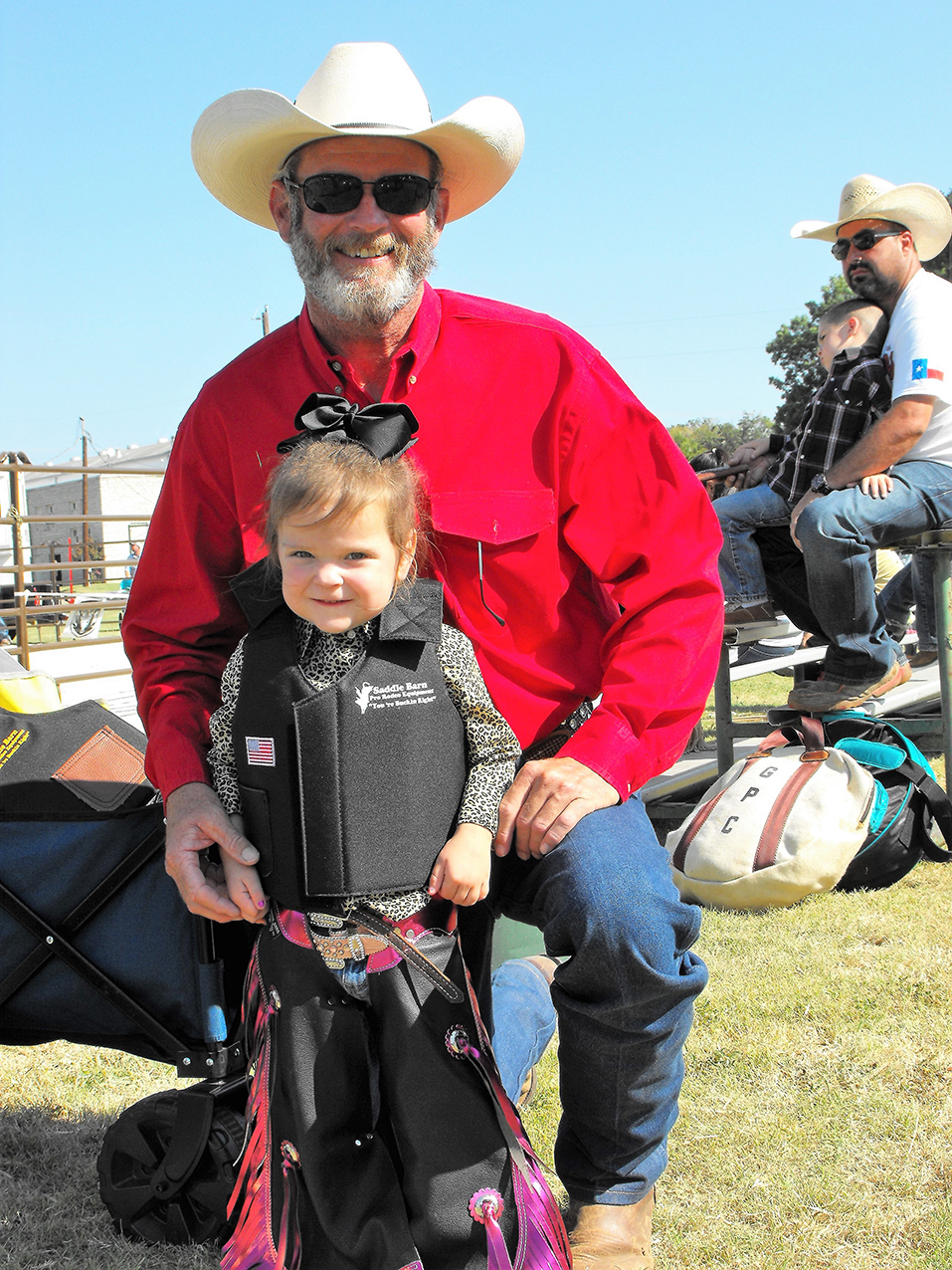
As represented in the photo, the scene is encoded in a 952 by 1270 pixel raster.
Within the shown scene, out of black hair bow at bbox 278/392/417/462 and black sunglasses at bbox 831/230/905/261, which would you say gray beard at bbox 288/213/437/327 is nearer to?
black hair bow at bbox 278/392/417/462

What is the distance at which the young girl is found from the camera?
1837 millimetres

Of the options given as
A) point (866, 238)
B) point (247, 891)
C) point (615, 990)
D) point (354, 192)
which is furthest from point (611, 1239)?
point (866, 238)

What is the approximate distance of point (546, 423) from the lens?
2.33 meters

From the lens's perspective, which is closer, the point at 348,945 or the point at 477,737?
the point at 348,945

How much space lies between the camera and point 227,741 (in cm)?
206

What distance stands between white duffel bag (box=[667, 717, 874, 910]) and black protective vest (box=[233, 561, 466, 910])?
7.48ft

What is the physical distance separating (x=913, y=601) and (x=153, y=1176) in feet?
18.2

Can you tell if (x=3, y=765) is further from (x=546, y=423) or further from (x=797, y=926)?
(x=797, y=926)

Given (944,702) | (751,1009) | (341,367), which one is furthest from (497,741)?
(944,702)

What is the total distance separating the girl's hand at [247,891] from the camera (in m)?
1.95

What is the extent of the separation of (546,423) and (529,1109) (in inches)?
66.9

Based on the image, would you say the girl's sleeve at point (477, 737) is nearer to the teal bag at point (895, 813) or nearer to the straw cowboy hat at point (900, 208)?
the teal bag at point (895, 813)

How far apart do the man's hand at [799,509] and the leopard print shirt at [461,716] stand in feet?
10.1

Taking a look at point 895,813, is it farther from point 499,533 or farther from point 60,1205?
point 60,1205
